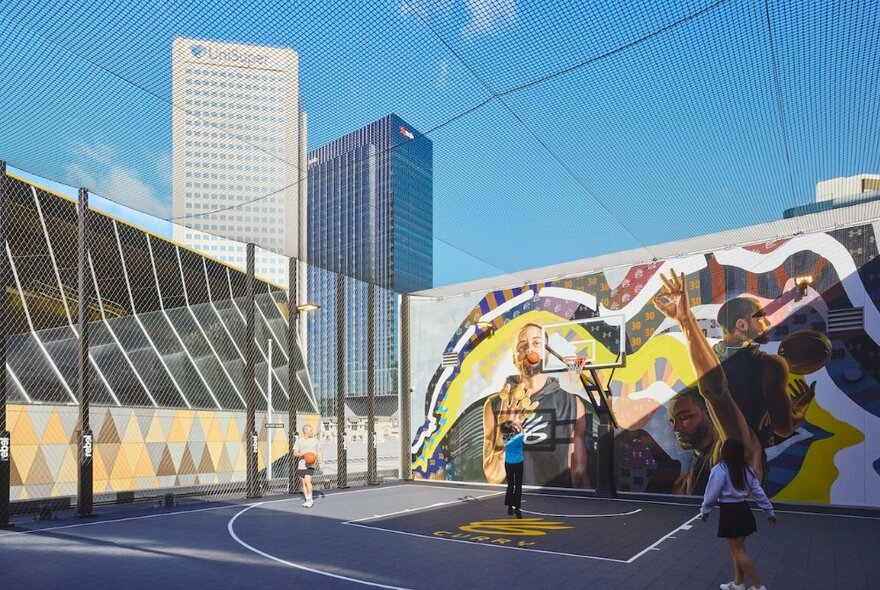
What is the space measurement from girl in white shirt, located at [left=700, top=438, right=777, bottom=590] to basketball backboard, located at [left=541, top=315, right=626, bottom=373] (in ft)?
24.3

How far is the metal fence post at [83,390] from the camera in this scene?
33.5 feet

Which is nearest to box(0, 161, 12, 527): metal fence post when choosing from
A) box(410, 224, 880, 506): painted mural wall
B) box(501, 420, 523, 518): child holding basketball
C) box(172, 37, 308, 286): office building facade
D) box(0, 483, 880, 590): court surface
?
box(0, 483, 880, 590): court surface

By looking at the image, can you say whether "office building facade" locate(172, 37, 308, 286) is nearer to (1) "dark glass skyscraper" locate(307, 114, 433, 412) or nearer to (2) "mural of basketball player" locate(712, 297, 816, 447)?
(1) "dark glass skyscraper" locate(307, 114, 433, 412)

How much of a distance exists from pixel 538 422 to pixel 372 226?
5.37 metres

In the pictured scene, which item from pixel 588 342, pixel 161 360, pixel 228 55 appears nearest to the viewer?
pixel 228 55

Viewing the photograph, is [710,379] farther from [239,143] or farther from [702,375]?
[239,143]

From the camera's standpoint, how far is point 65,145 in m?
9.10

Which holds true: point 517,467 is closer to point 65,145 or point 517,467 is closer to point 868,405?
point 868,405

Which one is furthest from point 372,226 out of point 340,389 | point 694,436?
point 694,436

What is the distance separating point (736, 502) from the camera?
17.7 feet

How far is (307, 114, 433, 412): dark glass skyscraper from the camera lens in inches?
385

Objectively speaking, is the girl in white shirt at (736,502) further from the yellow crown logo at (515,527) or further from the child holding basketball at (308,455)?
the child holding basketball at (308,455)

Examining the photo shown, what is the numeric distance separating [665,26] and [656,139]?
89.0 inches

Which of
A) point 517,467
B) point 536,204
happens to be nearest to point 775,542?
point 517,467
